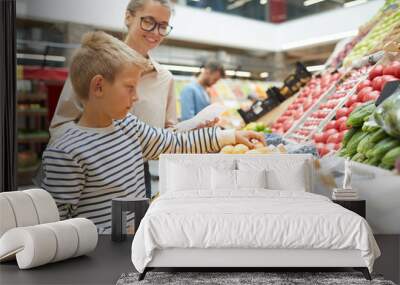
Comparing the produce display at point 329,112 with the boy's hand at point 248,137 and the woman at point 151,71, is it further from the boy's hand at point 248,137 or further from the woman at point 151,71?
the woman at point 151,71

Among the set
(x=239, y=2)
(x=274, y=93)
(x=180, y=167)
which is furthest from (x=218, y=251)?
(x=239, y=2)

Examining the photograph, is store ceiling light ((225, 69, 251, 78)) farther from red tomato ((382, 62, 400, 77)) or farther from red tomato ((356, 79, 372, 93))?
red tomato ((382, 62, 400, 77))

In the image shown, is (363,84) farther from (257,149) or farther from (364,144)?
(257,149)

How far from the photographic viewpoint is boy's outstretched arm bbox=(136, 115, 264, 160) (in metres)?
5.68

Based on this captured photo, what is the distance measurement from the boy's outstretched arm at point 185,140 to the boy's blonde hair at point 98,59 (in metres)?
0.62

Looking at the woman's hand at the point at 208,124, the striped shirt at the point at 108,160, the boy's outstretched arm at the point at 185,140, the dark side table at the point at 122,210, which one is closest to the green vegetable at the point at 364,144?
the boy's outstretched arm at the point at 185,140

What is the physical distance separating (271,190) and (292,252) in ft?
3.49

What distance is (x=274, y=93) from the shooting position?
5695mm

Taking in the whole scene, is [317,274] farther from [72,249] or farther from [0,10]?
[0,10]

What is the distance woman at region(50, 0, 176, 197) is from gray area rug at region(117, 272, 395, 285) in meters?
1.87

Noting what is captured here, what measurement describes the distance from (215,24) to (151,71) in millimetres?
843

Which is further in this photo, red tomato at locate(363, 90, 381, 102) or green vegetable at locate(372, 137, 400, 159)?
red tomato at locate(363, 90, 381, 102)

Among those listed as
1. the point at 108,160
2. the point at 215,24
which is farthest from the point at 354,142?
the point at 108,160

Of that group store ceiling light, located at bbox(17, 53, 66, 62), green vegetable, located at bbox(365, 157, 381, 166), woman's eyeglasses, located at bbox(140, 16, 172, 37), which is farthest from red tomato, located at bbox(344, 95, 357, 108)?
store ceiling light, located at bbox(17, 53, 66, 62)
